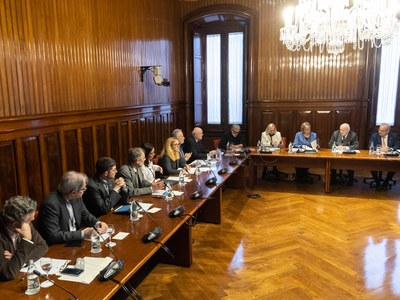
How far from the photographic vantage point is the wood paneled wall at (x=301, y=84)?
730 cm

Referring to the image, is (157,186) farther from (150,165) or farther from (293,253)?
(293,253)

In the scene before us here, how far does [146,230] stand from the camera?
270cm

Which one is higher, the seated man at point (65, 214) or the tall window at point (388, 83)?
the tall window at point (388, 83)

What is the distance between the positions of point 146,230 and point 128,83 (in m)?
3.68

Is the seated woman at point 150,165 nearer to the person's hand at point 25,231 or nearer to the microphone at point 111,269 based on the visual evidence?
the person's hand at point 25,231

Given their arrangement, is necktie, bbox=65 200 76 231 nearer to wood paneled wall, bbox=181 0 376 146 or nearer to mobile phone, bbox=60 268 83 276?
mobile phone, bbox=60 268 83 276

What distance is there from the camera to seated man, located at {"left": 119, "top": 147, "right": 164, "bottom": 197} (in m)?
3.68

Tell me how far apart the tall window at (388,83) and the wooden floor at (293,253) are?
2.51m

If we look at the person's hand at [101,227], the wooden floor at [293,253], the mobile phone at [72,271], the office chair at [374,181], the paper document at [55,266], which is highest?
the person's hand at [101,227]

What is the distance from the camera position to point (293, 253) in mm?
3836

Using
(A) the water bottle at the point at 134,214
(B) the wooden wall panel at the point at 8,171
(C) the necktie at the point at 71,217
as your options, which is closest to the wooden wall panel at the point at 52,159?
(B) the wooden wall panel at the point at 8,171

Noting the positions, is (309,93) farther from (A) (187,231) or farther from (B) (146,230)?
(B) (146,230)

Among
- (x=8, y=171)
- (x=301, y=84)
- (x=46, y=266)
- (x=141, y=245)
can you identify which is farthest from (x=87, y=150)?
(x=301, y=84)

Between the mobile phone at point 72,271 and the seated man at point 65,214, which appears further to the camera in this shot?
the seated man at point 65,214
